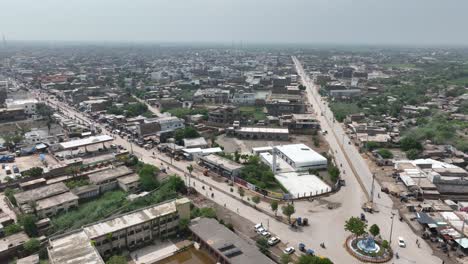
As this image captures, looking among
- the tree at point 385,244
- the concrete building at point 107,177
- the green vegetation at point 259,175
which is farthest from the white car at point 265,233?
the concrete building at point 107,177

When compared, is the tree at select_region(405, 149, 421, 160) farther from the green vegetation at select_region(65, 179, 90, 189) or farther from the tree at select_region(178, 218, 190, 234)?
the green vegetation at select_region(65, 179, 90, 189)

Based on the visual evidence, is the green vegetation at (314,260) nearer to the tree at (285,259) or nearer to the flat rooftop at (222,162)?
the tree at (285,259)

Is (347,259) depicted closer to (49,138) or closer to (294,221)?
(294,221)

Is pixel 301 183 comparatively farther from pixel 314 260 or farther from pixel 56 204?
pixel 56 204

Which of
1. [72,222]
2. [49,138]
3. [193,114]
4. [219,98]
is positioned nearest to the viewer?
[72,222]

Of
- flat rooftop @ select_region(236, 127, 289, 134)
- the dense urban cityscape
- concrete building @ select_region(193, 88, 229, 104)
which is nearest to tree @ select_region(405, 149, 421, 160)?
the dense urban cityscape

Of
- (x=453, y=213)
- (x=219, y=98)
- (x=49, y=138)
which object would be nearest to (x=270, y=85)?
(x=219, y=98)

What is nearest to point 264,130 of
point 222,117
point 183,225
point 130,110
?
point 222,117
